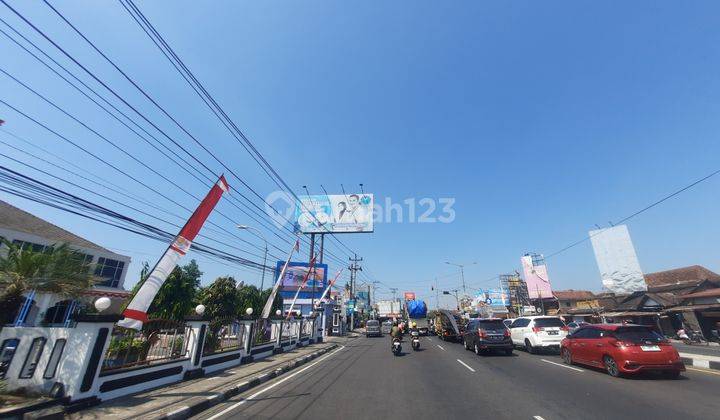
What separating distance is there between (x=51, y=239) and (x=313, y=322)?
72.6 feet

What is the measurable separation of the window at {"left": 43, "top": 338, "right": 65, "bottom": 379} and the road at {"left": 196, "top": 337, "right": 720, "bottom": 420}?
342 cm

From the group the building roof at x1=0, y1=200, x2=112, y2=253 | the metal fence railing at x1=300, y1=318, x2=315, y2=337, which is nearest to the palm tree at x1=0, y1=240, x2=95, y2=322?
the metal fence railing at x1=300, y1=318, x2=315, y2=337

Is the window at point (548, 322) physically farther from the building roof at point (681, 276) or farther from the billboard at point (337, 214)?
the building roof at point (681, 276)

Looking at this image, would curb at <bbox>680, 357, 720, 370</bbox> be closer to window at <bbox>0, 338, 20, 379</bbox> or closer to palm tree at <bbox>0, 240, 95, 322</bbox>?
palm tree at <bbox>0, 240, 95, 322</bbox>

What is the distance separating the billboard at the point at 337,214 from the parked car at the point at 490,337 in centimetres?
2431

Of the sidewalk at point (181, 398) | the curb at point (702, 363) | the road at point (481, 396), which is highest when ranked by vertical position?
the curb at point (702, 363)

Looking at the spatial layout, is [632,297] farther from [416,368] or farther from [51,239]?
[51,239]

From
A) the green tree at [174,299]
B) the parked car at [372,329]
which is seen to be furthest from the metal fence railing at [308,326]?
the parked car at [372,329]

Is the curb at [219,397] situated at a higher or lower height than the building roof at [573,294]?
lower

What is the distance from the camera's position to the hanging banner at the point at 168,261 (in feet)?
27.2

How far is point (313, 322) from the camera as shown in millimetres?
26719

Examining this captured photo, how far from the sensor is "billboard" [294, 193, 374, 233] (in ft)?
132

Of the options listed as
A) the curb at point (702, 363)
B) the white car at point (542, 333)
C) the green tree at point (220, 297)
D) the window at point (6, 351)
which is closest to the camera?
the window at point (6, 351)

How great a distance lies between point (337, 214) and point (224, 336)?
28.4 meters
